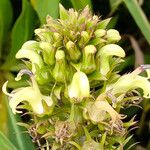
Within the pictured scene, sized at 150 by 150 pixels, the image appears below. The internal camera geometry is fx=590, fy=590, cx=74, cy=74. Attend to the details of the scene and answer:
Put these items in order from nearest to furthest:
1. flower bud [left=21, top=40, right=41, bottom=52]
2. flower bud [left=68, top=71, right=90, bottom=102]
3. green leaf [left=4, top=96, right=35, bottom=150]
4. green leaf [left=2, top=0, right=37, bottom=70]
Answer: flower bud [left=68, top=71, right=90, bottom=102] → flower bud [left=21, top=40, right=41, bottom=52] → green leaf [left=4, top=96, right=35, bottom=150] → green leaf [left=2, top=0, right=37, bottom=70]

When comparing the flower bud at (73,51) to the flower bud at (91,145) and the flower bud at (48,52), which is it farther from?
the flower bud at (91,145)


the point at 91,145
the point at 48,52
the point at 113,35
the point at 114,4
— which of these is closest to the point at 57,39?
the point at 48,52

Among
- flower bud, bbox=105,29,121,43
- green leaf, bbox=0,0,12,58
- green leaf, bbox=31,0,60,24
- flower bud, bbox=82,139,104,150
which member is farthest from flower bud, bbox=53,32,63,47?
green leaf, bbox=0,0,12,58

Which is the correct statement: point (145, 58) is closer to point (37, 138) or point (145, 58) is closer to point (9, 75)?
point (9, 75)

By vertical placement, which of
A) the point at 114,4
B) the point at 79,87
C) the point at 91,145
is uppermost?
the point at 114,4

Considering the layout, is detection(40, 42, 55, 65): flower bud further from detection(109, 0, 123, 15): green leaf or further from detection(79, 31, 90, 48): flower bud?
detection(109, 0, 123, 15): green leaf

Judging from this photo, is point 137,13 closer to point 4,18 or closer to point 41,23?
point 41,23
